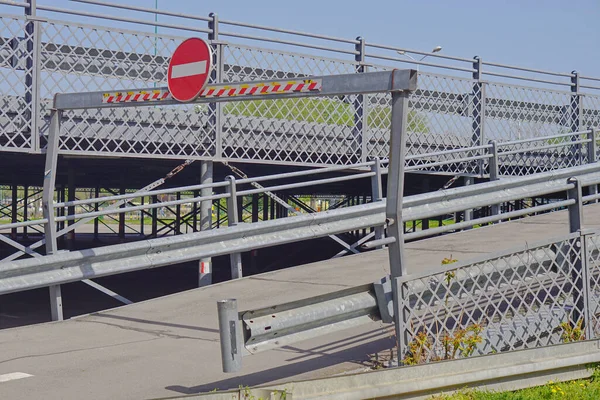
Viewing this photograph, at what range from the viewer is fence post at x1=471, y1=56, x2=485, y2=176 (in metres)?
14.8

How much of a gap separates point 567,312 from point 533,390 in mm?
1327

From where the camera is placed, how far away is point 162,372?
5.71 m

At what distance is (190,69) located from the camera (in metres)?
6.51

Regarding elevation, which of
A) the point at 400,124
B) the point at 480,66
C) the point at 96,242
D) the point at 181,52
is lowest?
the point at 96,242

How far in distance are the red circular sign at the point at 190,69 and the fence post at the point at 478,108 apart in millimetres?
9354

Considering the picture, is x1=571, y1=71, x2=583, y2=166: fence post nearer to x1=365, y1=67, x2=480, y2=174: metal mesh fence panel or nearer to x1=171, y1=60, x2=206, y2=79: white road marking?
x1=365, y1=67, x2=480, y2=174: metal mesh fence panel

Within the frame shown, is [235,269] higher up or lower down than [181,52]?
lower down

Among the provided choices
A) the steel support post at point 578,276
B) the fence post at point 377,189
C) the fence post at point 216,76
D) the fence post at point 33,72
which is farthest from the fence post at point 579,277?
the fence post at point 33,72

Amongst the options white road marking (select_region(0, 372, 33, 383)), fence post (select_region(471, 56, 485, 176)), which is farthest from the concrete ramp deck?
fence post (select_region(471, 56, 485, 176))

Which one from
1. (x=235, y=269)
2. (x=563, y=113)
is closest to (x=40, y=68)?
(x=235, y=269)

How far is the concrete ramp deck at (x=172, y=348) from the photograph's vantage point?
5.40 m

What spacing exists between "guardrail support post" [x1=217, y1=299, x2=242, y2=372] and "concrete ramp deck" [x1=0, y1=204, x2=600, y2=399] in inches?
31.9

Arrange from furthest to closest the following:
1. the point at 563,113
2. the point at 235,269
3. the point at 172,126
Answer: the point at 563,113
the point at 172,126
the point at 235,269

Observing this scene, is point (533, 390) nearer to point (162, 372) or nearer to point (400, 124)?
point (400, 124)
